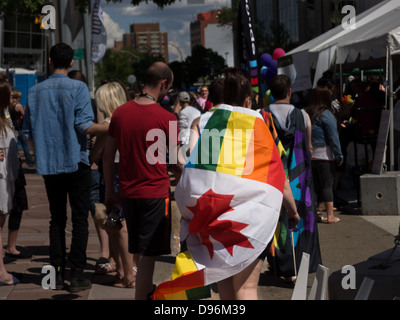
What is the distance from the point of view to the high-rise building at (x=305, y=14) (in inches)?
1181

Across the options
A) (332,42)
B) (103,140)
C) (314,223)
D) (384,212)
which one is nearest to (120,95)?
(103,140)

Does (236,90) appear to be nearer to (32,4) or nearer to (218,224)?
(218,224)

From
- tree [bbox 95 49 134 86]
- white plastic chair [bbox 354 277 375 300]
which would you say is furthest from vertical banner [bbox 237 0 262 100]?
tree [bbox 95 49 134 86]

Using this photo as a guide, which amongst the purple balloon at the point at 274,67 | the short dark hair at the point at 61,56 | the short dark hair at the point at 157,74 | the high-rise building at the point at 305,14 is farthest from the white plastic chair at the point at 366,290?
the high-rise building at the point at 305,14

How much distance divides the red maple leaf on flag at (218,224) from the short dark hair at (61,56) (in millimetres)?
2799

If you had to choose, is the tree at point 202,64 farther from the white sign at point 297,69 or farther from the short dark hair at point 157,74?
the short dark hair at point 157,74

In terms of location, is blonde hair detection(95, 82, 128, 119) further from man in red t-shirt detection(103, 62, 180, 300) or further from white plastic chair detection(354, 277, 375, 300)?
white plastic chair detection(354, 277, 375, 300)

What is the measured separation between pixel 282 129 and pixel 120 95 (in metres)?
1.44

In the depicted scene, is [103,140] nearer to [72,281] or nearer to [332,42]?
[72,281]

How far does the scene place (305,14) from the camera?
1767 inches

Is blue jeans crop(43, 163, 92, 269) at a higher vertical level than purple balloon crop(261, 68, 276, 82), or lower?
lower

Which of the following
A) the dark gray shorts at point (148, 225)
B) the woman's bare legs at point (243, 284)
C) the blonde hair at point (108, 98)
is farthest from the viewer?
the blonde hair at point (108, 98)

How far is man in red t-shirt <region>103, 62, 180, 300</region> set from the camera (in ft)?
15.1

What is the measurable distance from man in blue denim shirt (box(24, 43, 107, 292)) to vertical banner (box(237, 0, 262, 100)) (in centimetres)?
238
